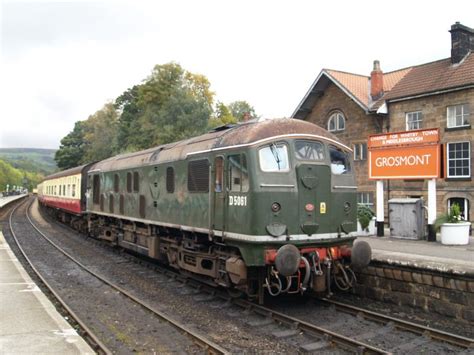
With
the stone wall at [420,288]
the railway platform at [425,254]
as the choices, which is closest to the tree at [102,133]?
the railway platform at [425,254]

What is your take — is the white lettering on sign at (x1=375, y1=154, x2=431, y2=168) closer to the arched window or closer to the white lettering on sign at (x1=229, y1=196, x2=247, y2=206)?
the white lettering on sign at (x1=229, y1=196, x2=247, y2=206)

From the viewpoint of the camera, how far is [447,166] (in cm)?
2188

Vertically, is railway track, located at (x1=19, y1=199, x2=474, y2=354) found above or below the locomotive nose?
below

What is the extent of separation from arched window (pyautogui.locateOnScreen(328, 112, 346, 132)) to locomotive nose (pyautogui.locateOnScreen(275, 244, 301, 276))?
69.4 ft

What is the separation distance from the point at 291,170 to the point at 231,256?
1939mm

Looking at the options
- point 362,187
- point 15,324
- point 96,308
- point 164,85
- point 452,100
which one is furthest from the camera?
point 164,85

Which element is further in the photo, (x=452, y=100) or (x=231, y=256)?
(x=452, y=100)

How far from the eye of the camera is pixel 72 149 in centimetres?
→ 8069

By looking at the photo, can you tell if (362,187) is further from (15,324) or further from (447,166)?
(15,324)

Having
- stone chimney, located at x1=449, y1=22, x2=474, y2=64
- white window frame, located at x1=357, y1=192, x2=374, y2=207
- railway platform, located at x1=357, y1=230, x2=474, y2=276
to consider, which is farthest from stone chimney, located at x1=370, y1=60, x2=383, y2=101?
railway platform, located at x1=357, y1=230, x2=474, y2=276

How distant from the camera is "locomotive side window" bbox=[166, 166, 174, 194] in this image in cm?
1106

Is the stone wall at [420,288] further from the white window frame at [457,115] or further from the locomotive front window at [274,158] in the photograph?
the white window frame at [457,115]

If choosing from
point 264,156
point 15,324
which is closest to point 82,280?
point 15,324

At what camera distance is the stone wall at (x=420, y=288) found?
26.4 feet
